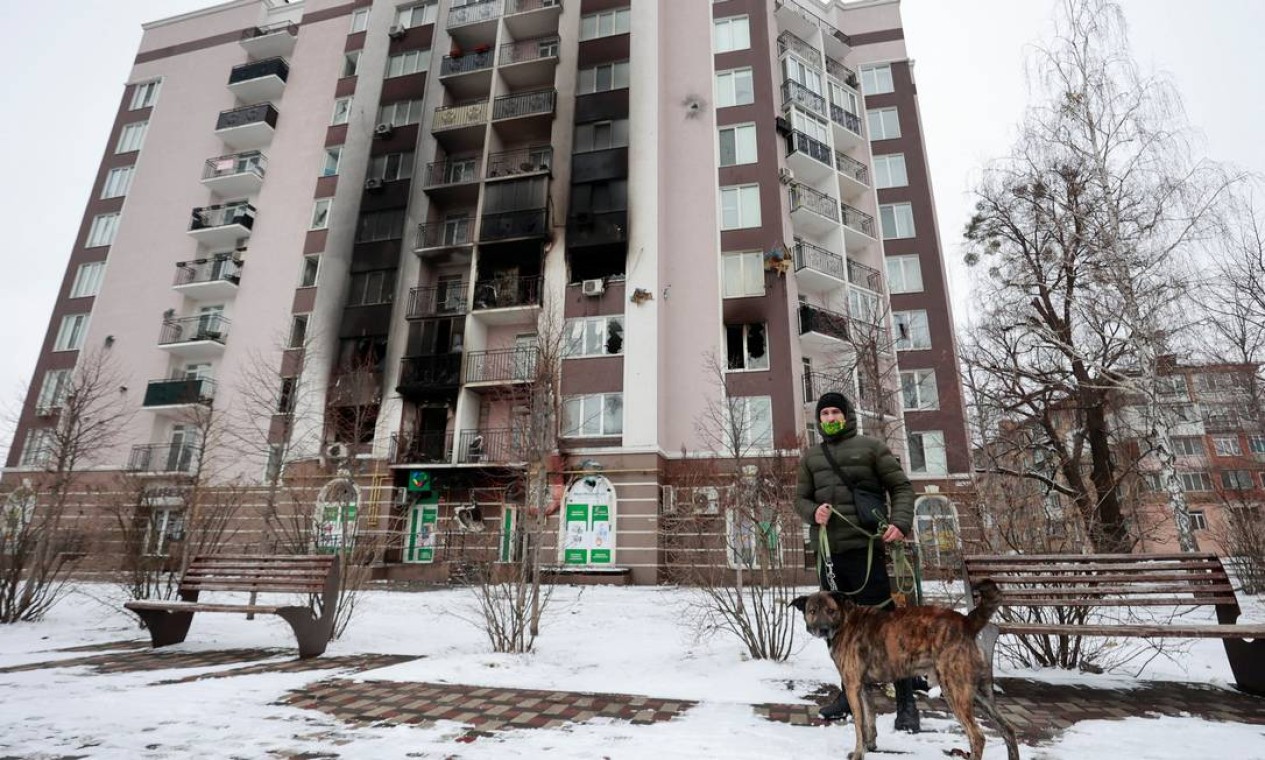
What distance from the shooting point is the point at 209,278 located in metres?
28.6

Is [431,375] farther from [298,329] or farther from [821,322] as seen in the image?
[821,322]

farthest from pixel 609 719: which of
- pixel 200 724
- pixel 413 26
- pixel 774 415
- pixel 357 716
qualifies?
pixel 413 26

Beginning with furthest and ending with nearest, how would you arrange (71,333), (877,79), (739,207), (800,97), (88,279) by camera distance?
(877,79) → (88,279) → (71,333) → (800,97) → (739,207)

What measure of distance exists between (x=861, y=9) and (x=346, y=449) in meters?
33.3

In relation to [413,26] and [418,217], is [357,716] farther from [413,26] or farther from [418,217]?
[413,26]

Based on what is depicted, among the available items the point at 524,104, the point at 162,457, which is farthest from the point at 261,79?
the point at 162,457

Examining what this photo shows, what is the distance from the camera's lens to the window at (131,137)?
33.9 m

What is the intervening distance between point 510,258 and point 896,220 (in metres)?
18.7

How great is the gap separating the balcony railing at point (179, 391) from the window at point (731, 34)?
26.8 m

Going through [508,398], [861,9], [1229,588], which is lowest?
[1229,588]

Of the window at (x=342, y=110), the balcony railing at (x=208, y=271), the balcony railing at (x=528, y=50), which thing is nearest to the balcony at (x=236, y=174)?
the balcony railing at (x=208, y=271)

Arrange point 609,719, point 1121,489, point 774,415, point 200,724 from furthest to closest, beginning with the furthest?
point 774,415 < point 1121,489 < point 609,719 < point 200,724

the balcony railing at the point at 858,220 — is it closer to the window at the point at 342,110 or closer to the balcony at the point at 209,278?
the window at the point at 342,110

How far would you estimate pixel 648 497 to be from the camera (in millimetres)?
20578
